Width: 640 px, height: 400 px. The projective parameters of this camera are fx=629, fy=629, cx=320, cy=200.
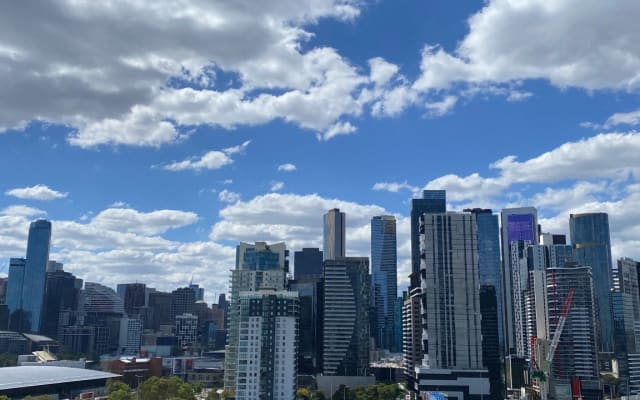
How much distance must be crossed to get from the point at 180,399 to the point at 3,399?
5267 centimetres

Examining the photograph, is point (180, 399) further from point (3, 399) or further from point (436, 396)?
point (436, 396)

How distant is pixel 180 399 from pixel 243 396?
767 inches

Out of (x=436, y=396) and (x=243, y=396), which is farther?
(x=243, y=396)

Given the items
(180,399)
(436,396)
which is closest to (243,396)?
(180,399)

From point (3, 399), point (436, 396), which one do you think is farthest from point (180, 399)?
point (436, 396)

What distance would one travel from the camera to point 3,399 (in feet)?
624

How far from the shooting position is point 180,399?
641ft

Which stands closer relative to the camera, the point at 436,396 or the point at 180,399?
the point at 436,396

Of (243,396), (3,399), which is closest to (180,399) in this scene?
(243,396)

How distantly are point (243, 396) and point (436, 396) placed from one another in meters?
60.9

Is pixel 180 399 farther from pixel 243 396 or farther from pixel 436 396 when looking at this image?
pixel 436 396

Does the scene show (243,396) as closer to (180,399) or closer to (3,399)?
(180,399)
